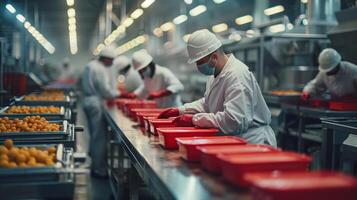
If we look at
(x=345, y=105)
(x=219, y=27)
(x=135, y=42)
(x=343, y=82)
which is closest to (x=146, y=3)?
(x=343, y=82)

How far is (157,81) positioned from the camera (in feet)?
18.6

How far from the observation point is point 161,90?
18.8ft

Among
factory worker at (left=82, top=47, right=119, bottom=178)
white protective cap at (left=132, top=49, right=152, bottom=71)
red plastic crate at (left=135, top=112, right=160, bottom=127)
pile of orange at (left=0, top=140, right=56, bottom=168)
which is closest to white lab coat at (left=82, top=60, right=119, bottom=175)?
factory worker at (left=82, top=47, right=119, bottom=178)

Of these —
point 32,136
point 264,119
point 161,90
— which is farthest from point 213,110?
point 161,90

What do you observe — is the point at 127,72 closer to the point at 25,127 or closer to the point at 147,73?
the point at 147,73

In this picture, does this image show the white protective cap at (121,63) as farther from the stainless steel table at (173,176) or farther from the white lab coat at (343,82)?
the stainless steel table at (173,176)

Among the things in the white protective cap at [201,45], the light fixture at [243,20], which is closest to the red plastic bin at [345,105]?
the white protective cap at [201,45]

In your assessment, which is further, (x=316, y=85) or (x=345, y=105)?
(x=316, y=85)

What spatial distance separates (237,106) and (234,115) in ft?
0.21

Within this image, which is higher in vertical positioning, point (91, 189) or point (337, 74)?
point (337, 74)

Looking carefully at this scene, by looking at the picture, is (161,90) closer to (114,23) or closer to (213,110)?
(213,110)

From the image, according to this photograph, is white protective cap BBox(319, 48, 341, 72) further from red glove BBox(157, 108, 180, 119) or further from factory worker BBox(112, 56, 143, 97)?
factory worker BBox(112, 56, 143, 97)

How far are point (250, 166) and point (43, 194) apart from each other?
907 mm

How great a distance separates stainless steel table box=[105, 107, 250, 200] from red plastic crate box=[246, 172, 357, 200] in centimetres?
16
